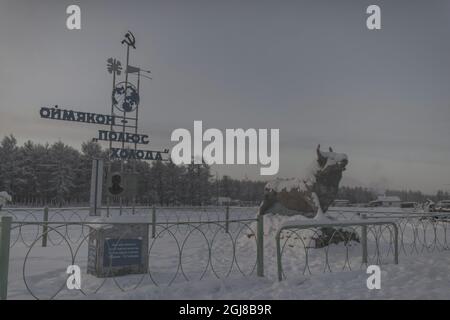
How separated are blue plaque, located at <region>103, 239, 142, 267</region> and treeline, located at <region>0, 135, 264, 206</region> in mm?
39281

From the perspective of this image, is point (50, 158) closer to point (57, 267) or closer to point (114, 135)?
point (114, 135)

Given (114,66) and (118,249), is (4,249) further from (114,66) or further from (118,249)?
(114,66)

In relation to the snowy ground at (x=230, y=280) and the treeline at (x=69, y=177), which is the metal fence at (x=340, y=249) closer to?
the snowy ground at (x=230, y=280)

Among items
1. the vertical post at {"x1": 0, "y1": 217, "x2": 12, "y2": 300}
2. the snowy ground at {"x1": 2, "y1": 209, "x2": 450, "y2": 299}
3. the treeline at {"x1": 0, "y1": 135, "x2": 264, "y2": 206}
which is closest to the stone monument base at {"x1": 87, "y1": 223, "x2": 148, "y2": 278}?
the snowy ground at {"x1": 2, "y1": 209, "x2": 450, "y2": 299}

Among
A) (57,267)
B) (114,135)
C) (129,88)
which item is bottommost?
(57,267)

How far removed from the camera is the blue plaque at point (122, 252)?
6.83 metres

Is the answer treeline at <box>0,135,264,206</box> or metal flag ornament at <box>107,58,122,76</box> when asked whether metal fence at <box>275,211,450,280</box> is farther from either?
treeline at <box>0,135,264,206</box>

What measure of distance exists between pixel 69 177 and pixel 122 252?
4932 cm

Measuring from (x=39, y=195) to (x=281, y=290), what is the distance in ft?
175

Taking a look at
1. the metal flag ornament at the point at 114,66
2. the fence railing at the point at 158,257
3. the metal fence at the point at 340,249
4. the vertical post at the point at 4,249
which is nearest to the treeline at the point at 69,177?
the metal flag ornament at the point at 114,66

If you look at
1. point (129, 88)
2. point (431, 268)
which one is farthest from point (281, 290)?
point (129, 88)

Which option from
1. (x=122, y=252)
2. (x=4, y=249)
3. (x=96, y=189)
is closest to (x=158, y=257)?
(x=122, y=252)

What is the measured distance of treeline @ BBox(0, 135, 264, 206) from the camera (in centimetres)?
5047

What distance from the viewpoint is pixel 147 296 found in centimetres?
570
